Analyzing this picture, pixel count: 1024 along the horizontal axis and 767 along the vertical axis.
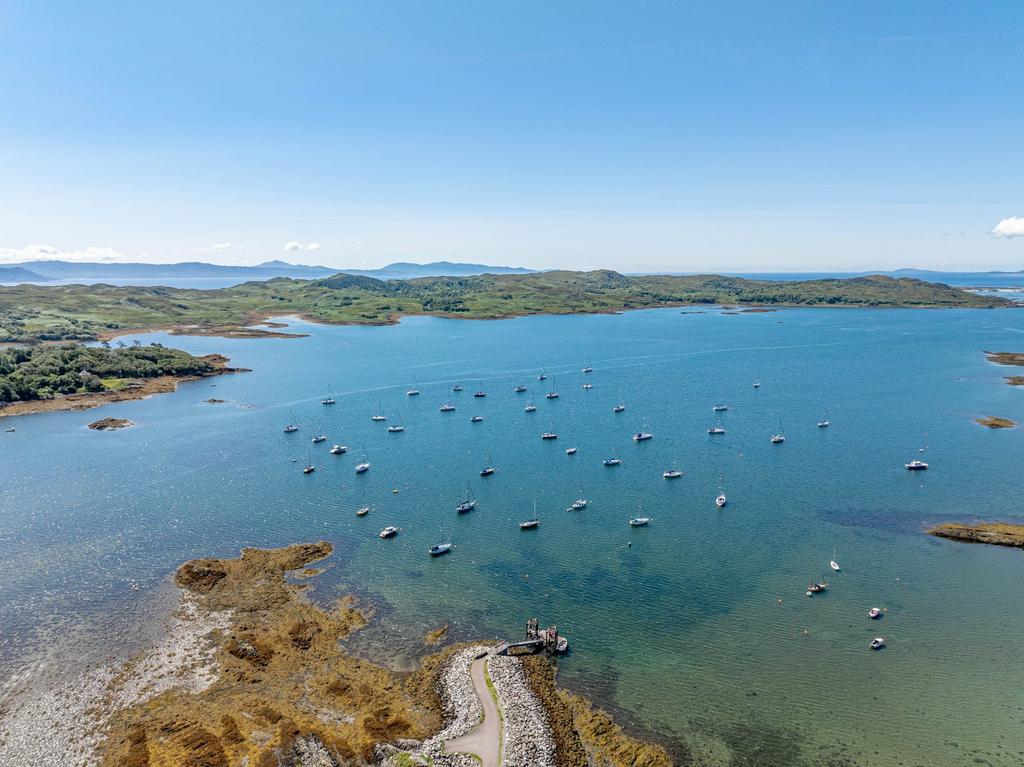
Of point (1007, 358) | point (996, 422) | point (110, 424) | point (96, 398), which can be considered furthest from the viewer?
point (1007, 358)

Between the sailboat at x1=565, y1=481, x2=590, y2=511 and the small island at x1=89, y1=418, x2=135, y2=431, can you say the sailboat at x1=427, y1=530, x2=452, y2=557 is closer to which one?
the sailboat at x1=565, y1=481, x2=590, y2=511

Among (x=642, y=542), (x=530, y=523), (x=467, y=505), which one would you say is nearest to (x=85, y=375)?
(x=467, y=505)

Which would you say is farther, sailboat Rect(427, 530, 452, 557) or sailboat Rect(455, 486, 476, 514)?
sailboat Rect(455, 486, 476, 514)

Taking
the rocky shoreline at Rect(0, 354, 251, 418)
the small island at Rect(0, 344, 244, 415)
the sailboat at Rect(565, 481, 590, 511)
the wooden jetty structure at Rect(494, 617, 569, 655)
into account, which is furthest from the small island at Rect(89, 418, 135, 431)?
the wooden jetty structure at Rect(494, 617, 569, 655)

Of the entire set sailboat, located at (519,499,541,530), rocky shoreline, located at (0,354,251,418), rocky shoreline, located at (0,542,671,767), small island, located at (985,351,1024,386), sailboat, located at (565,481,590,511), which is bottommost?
rocky shoreline, located at (0,542,671,767)

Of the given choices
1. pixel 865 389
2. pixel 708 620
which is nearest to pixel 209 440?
pixel 708 620

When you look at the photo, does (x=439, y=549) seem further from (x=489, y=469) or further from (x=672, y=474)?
(x=672, y=474)

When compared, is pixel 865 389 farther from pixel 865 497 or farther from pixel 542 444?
pixel 542 444
